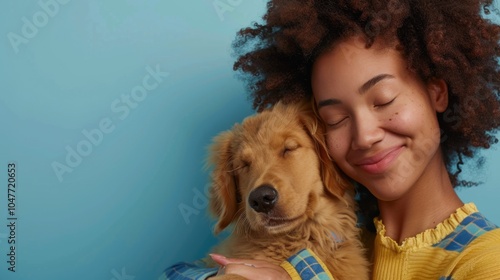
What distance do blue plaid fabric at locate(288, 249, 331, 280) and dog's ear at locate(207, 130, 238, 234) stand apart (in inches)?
14.5

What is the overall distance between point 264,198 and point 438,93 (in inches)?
26.8

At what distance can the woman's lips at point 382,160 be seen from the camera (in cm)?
197

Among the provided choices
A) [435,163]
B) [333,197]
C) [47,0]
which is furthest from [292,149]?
[47,0]

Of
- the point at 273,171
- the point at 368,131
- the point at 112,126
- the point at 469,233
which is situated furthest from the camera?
the point at 112,126

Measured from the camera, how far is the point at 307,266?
1901mm

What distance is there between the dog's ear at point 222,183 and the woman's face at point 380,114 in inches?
16.4

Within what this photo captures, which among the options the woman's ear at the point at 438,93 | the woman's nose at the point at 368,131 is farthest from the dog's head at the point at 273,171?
the woman's ear at the point at 438,93

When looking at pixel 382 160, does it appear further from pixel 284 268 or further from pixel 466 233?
pixel 284 268

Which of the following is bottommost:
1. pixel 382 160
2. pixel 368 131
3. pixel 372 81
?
pixel 382 160

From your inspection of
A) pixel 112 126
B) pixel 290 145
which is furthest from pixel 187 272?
pixel 112 126

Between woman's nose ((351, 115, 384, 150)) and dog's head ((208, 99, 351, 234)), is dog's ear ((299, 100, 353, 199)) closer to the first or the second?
dog's head ((208, 99, 351, 234))

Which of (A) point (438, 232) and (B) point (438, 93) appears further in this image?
(B) point (438, 93)

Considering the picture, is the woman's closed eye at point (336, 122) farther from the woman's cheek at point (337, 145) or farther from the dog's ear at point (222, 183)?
the dog's ear at point (222, 183)

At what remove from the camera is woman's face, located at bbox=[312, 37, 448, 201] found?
191 cm
